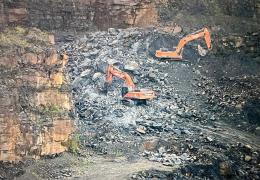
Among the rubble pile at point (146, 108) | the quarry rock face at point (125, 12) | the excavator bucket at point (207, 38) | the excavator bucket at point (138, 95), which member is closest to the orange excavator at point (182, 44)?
the excavator bucket at point (207, 38)

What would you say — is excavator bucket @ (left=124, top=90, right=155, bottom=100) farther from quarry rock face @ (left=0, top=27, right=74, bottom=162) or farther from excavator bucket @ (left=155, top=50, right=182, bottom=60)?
quarry rock face @ (left=0, top=27, right=74, bottom=162)

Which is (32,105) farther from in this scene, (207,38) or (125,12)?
(125,12)

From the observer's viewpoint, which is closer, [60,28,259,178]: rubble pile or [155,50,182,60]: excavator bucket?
[60,28,259,178]: rubble pile

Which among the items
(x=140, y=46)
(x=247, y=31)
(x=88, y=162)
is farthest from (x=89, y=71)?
(x=247, y=31)

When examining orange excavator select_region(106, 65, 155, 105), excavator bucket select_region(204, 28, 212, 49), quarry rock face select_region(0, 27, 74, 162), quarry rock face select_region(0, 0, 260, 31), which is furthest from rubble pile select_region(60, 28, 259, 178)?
quarry rock face select_region(0, 27, 74, 162)

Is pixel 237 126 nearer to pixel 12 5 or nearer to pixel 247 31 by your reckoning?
pixel 247 31
